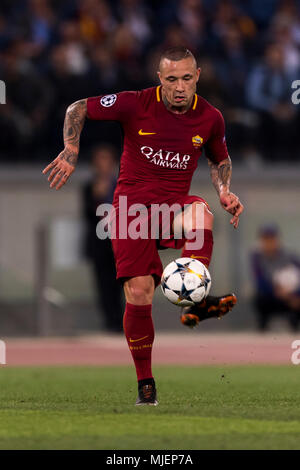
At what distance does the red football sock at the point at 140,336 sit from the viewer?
7816mm

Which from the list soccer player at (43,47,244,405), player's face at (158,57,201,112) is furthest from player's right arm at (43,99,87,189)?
player's face at (158,57,201,112)

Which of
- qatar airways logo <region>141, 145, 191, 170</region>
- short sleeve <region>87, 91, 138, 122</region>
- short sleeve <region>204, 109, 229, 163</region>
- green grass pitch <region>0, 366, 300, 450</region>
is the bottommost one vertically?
green grass pitch <region>0, 366, 300, 450</region>

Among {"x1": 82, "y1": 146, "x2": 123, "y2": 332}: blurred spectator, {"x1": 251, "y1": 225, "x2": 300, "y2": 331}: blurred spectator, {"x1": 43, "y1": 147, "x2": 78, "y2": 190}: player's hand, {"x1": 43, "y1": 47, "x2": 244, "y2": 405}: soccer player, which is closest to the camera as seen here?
{"x1": 43, "y1": 147, "x2": 78, "y2": 190}: player's hand

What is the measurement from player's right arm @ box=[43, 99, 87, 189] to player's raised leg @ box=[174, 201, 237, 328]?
881 mm

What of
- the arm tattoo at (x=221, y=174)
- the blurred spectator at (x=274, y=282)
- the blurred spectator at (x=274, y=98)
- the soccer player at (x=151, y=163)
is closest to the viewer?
the soccer player at (x=151, y=163)

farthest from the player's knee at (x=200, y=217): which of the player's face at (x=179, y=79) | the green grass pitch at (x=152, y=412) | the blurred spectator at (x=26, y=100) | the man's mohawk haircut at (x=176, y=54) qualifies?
the blurred spectator at (x=26, y=100)

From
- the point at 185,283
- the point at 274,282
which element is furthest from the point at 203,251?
the point at 274,282

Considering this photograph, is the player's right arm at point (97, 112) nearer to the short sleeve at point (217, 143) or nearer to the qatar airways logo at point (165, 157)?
the qatar airways logo at point (165, 157)

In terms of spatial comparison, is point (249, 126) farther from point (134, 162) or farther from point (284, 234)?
point (134, 162)

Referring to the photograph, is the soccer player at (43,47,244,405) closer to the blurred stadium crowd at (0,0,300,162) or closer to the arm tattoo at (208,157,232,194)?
the arm tattoo at (208,157,232,194)

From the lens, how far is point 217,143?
8.27 metres

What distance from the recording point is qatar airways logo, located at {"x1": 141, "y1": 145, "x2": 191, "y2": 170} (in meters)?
7.96

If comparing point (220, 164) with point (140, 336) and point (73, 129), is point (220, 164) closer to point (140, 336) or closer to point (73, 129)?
point (73, 129)
